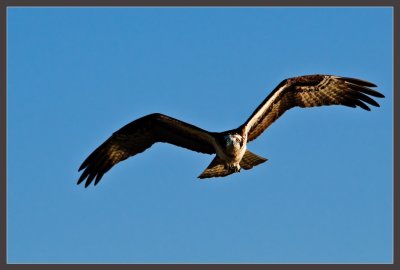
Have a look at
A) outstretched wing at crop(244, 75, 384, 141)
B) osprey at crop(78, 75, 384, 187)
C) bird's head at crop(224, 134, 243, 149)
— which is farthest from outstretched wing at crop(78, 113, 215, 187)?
outstretched wing at crop(244, 75, 384, 141)

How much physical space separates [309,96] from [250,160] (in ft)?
6.22

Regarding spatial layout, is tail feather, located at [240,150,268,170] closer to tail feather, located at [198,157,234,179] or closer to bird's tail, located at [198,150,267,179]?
bird's tail, located at [198,150,267,179]

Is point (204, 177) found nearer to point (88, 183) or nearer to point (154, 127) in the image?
point (154, 127)

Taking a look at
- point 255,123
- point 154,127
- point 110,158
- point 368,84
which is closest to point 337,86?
point 368,84

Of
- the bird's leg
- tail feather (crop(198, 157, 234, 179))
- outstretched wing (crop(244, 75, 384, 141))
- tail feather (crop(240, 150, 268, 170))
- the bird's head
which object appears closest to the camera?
the bird's head

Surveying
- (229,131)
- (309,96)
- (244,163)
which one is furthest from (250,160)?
(309,96)

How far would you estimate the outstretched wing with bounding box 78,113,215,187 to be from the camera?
12.7 metres

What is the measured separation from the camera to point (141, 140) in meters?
13.1

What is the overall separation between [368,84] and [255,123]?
254 cm

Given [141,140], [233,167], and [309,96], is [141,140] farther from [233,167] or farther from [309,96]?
[309,96]

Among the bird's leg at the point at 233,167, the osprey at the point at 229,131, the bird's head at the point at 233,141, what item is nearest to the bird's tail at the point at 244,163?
the osprey at the point at 229,131

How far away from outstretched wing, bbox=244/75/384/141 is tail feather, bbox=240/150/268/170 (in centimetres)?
33

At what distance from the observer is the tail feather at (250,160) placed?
12.7 metres

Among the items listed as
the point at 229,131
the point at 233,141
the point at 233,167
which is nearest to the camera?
the point at 233,141
